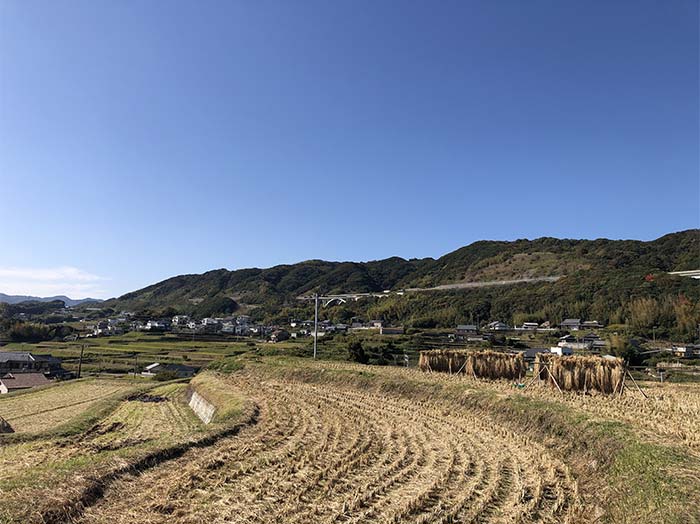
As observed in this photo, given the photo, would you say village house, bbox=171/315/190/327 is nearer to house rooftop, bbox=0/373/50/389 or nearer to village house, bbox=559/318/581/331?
house rooftop, bbox=0/373/50/389

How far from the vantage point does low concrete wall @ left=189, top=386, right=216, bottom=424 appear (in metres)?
18.6

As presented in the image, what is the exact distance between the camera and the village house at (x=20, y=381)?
35.9 meters

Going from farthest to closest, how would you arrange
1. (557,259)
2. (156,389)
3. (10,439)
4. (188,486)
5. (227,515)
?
1. (557,259)
2. (156,389)
3. (10,439)
4. (188,486)
5. (227,515)

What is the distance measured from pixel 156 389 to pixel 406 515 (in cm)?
2704

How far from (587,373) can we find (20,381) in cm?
4253

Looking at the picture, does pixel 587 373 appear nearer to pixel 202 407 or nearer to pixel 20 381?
pixel 202 407

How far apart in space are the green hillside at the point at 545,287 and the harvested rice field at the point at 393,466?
44940 millimetres

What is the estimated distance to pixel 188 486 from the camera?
8156 mm

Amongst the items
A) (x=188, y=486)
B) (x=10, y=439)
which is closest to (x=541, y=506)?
(x=188, y=486)

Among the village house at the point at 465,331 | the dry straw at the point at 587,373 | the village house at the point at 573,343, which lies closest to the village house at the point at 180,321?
the village house at the point at 465,331

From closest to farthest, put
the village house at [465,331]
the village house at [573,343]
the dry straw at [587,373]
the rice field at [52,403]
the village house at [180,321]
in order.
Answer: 1. the dry straw at [587,373]
2. the rice field at [52,403]
3. the village house at [573,343]
4. the village house at [465,331]
5. the village house at [180,321]

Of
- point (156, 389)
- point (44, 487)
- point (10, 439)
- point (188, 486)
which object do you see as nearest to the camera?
point (44, 487)

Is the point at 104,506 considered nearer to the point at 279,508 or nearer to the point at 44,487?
the point at 44,487

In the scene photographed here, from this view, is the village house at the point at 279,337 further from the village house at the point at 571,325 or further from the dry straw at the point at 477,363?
the dry straw at the point at 477,363
